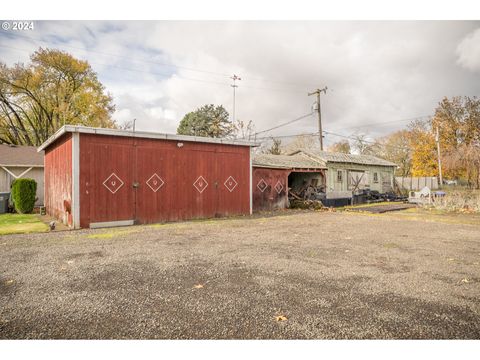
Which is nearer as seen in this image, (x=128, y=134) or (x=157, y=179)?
(x=128, y=134)

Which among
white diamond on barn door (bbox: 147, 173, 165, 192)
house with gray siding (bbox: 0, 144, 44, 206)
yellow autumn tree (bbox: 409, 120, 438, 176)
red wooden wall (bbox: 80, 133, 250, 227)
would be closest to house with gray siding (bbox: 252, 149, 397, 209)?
red wooden wall (bbox: 80, 133, 250, 227)

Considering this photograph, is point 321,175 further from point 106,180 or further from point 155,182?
point 106,180

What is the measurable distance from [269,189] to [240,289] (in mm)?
12078

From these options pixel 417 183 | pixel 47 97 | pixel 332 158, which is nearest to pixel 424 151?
pixel 417 183

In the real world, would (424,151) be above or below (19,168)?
above

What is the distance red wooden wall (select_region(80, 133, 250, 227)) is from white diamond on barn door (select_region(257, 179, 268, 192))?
5.90 feet

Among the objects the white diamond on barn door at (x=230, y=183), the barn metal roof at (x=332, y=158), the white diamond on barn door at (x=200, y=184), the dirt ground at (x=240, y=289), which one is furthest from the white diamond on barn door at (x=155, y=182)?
the barn metal roof at (x=332, y=158)

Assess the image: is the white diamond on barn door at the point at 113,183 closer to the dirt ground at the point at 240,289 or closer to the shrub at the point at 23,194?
the dirt ground at the point at 240,289

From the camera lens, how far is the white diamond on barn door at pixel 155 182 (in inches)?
427

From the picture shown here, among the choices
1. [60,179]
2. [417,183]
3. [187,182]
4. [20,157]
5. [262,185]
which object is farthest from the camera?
[417,183]

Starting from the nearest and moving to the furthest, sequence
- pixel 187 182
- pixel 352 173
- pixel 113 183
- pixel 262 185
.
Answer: pixel 113 183 < pixel 187 182 < pixel 262 185 < pixel 352 173

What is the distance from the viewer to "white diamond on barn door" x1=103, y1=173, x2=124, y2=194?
32.8ft

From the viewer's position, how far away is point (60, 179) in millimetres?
11391

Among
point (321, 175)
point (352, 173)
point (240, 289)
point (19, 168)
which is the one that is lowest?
point (240, 289)
